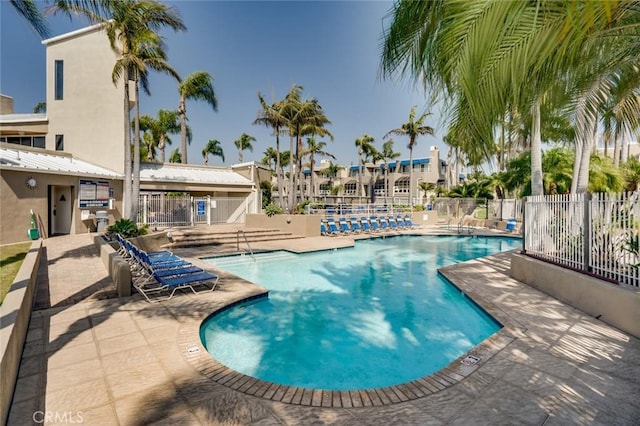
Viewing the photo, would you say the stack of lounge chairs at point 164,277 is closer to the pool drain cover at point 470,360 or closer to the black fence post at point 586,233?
the pool drain cover at point 470,360

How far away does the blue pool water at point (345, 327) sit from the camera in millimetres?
5023

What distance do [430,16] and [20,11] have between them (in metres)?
8.97

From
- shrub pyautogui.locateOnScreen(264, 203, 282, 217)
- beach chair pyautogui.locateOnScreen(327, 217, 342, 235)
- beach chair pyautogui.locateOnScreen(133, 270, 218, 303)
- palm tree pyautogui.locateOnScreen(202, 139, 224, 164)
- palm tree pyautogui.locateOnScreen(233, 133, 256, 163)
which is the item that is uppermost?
palm tree pyautogui.locateOnScreen(233, 133, 256, 163)

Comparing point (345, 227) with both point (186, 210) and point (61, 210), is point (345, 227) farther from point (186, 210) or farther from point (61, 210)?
point (61, 210)

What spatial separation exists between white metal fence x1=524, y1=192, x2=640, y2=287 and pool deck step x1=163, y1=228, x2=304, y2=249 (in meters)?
12.0

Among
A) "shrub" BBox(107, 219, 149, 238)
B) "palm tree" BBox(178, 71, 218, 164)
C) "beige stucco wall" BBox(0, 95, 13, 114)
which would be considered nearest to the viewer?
"shrub" BBox(107, 219, 149, 238)

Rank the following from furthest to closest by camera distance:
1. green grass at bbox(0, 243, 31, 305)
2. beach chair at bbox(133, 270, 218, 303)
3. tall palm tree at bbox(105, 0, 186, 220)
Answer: tall palm tree at bbox(105, 0, 186, 220), beach chair at bbox(133, 270, 218, 303), green grass at bbox(0, 243, 31, 305)

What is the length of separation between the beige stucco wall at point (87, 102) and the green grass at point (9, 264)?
31.7 feet

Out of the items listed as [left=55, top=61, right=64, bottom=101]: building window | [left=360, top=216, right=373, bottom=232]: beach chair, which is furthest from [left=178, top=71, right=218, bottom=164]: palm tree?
[left=360, top=216, right=373, bottom=232]: beach chair

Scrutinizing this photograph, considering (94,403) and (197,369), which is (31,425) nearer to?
(94,403)

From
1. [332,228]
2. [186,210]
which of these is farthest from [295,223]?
[186,210]

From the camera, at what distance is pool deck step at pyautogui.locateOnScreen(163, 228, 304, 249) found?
1508 cm

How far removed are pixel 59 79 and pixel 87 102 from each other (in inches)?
89.4

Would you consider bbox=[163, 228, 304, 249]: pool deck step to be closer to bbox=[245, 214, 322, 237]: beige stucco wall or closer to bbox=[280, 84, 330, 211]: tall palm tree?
bbox=[245, 214, 322, 237]: beige stucco wall
